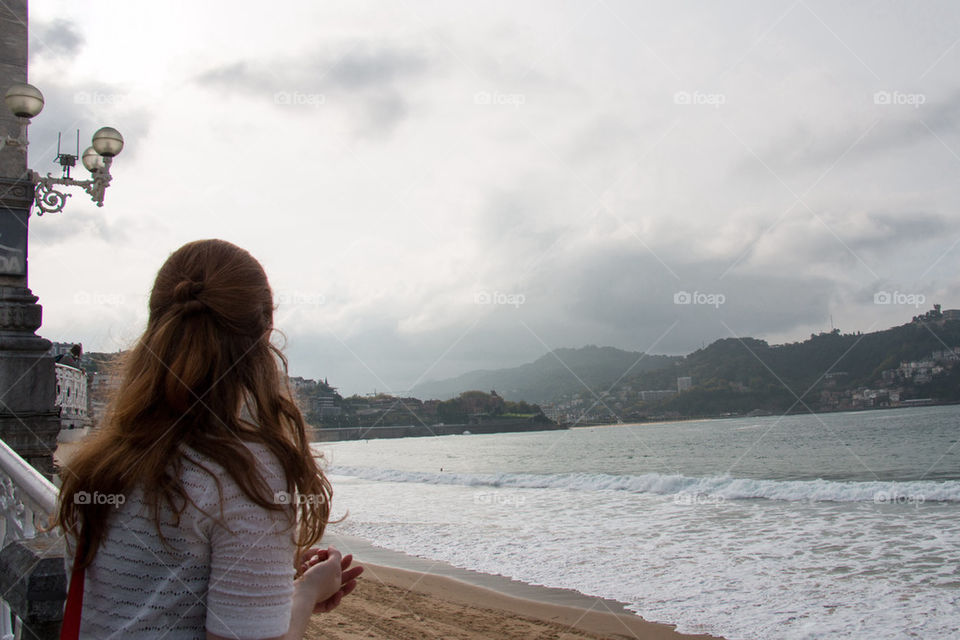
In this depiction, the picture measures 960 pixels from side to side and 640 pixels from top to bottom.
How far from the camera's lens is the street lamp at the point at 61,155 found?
5922 millimetres

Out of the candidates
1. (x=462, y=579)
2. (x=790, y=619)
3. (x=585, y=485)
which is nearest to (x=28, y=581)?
(x=790, y=619)

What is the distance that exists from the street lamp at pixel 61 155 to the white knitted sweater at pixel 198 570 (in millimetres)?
6314

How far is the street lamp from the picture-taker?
19.4 ft

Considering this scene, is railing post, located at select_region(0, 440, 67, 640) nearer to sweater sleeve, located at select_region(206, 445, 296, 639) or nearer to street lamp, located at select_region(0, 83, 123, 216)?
sweater sleeve, located at select_region(206, 445, 296, 639)

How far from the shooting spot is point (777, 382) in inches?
2788

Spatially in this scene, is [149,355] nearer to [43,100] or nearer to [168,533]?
[168,533]

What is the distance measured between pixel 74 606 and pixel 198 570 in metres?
0.25

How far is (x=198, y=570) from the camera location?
1.08 metres

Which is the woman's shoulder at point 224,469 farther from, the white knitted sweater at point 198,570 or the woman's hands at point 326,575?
the woman's hands at point 326,575
